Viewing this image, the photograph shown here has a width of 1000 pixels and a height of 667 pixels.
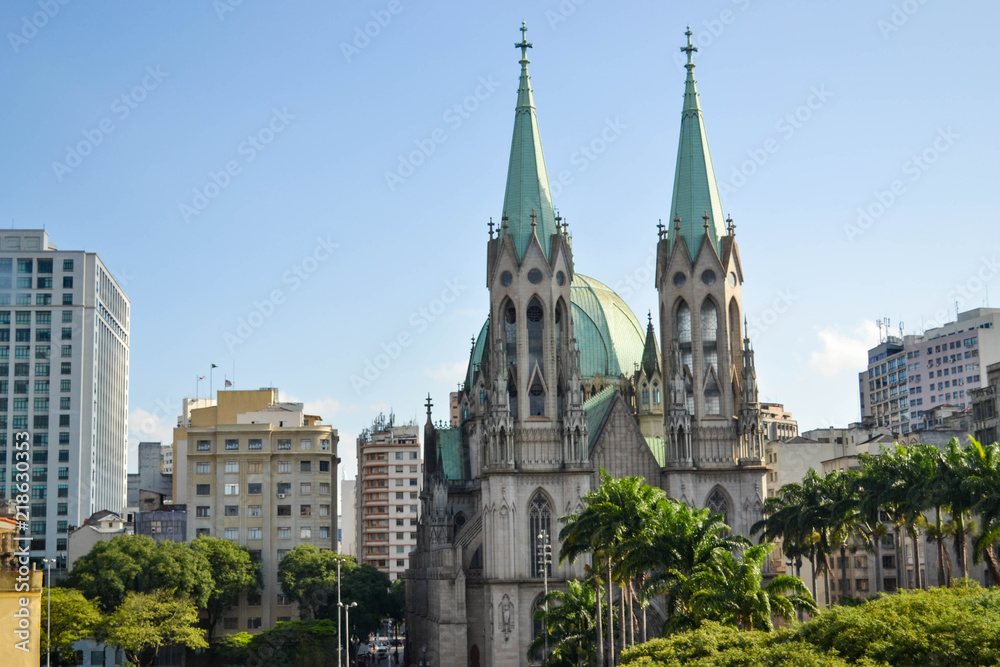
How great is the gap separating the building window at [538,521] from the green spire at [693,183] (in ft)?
73.5

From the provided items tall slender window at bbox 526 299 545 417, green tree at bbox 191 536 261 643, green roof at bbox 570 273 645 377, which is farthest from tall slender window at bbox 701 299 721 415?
green tree at bbox 191 536 261 643

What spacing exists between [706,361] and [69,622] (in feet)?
174

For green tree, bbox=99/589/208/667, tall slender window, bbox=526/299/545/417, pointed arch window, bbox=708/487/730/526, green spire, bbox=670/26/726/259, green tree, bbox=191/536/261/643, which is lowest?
green tree, bbox=99/589/208/667

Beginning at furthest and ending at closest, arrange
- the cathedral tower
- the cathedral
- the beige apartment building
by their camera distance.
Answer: the beige apartment building, the cathedral tower, the cathedral

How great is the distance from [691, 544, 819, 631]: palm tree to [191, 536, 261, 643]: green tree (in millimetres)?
73286

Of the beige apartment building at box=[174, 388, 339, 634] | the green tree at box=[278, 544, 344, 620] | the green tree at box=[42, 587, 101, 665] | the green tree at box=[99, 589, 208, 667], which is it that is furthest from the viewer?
the beige apartment building at box=[174, 388, 339, 634]

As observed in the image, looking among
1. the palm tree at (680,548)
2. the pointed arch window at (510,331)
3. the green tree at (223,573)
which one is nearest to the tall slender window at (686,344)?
the pointed arch window at (510,331)

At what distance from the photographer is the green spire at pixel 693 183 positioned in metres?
100

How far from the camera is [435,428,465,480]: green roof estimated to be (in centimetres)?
11531

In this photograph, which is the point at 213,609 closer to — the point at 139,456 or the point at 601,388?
the point at 601,388

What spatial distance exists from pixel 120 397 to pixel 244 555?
50683mm

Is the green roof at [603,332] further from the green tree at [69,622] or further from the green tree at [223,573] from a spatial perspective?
the green tree at [69,622]

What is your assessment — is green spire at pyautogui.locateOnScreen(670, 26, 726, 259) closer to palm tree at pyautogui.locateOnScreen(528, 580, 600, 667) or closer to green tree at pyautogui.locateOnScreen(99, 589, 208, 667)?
palm tree at pyautogui.locateOnScreen(528, 580, 600, 667)

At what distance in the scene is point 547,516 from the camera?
94688 mm
